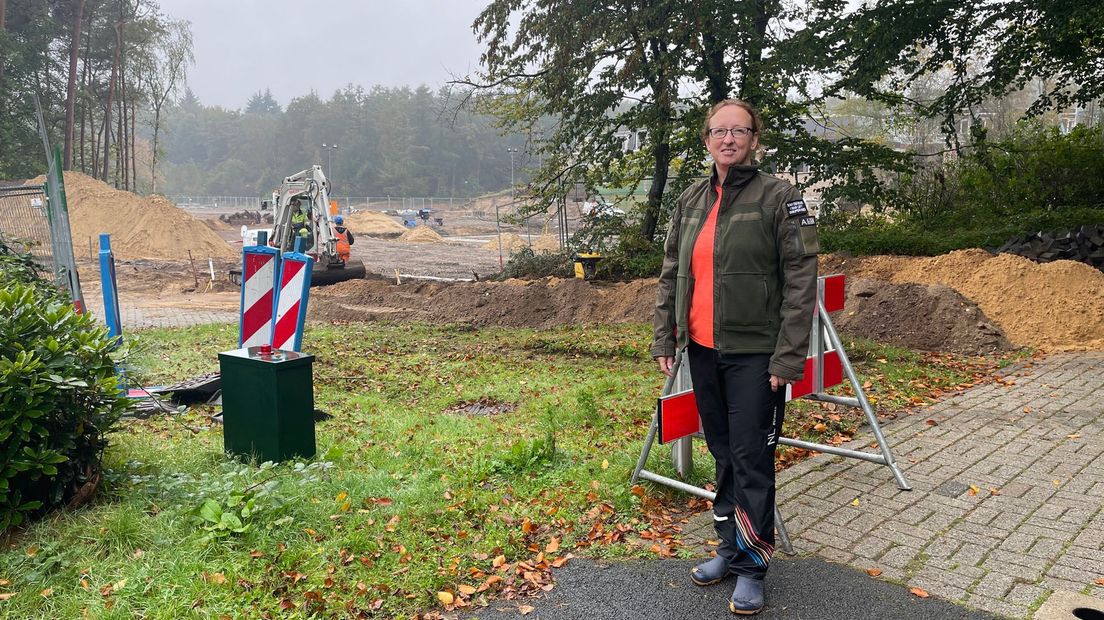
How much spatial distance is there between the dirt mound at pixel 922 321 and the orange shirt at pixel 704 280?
8.14 m

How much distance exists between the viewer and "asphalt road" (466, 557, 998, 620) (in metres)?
3.60

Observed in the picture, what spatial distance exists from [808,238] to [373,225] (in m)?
55.5

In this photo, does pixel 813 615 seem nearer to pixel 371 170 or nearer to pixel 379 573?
pixel 379 573

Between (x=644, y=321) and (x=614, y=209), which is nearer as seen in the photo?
(x=644, y=321)

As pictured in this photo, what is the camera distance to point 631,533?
447 centimetres

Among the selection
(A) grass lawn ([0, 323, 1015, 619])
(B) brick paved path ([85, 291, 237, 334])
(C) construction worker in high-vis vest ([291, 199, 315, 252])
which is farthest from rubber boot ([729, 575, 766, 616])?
(C) construction worker in high-vis vest ([291, 199, 315, 252])

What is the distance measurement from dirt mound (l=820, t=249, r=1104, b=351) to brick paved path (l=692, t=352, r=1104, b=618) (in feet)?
13.6

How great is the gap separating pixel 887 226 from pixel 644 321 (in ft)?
19.9

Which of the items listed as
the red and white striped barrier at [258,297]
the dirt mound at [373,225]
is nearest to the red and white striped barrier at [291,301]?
the red and white striped barrier at [258,297]

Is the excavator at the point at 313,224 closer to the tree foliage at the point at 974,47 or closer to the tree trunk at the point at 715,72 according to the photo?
the tree trunk at the point at 715,72

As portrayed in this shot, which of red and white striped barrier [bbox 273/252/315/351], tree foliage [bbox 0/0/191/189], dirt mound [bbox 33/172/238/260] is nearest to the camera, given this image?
red and white striped barrier [bbox 273/252/315/351]

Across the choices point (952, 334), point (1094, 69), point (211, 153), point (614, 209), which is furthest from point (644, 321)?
point (211, 153)

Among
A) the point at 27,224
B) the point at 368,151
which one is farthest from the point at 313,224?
the point at 368,151

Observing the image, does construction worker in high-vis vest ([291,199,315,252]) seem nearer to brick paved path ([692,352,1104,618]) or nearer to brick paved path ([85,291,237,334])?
brick paved path ([85,291,237,334])
